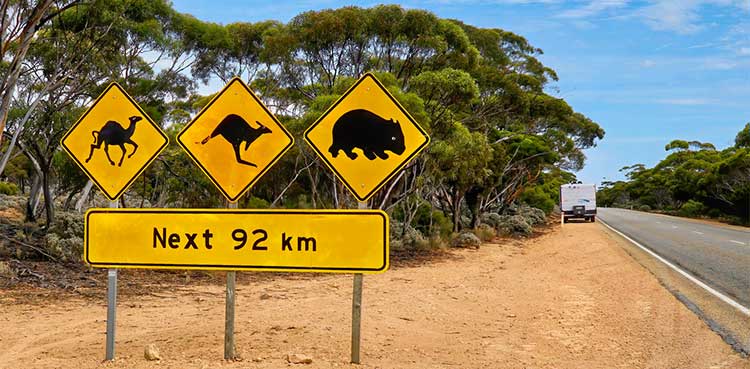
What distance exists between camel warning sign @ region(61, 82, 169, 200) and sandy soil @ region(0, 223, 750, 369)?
5.70 feet

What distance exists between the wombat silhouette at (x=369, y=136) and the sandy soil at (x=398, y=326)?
196 centimetres

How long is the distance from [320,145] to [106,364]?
2.82 metres

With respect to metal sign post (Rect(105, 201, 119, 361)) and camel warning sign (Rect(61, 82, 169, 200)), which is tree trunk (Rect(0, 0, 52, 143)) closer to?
camel warning sign (Rect(61, 82, 169, 200))

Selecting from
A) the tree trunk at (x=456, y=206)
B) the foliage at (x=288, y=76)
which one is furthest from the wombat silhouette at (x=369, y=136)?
the tree trunk at (x=456, y=206)

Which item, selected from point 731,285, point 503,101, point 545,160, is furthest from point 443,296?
point 545,160

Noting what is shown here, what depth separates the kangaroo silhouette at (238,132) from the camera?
215 inches

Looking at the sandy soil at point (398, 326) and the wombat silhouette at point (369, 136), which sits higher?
the wombat silhouette at point (369, 136)

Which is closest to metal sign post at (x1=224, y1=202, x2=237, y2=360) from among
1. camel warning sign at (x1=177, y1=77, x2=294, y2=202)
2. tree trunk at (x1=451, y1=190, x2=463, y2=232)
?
camel warning sign at (x1=177, y1=77, x2=294, y2=202)

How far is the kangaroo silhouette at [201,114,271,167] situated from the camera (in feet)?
17.9

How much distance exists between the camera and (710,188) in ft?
151

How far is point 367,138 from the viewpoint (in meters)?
5.31

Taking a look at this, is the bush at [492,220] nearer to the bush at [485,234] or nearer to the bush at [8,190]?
the bush at [485,234]

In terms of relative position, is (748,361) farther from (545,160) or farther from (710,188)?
(710,188)

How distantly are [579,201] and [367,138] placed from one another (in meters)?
41.8
